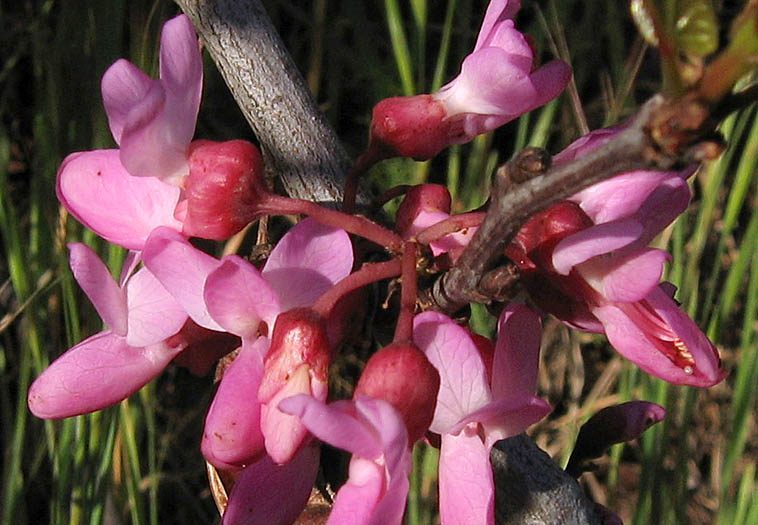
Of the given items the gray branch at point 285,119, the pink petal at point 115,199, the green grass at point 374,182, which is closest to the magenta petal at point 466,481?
the gray branch at point 285,119

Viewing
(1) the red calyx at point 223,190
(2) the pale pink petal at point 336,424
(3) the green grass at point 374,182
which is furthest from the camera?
(3) the green grass at point 374,182

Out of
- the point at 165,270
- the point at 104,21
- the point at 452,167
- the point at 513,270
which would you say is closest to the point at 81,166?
the point at 165,270

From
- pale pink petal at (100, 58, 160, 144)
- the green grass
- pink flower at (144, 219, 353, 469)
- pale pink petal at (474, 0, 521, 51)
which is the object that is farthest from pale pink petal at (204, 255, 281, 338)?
the green grass

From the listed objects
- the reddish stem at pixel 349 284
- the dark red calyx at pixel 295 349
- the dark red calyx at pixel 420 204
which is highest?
the dark red calyx at pixel 420 204

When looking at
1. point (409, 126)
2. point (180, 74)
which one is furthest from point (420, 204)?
point (180, 74)

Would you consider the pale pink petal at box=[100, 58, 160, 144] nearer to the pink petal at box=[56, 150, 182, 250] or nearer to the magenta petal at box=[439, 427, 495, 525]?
the pink petal at box=[56, 150, 182, 250]

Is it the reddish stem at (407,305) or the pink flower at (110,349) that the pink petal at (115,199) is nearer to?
the pink flower at (110,349)
